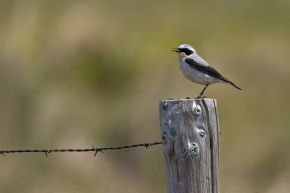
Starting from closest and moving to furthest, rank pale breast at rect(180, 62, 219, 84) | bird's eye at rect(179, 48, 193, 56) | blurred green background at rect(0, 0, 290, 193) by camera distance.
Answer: pale breast at rect(180, 62, 219, 84)
bird's eye at rect(179, 48, 193, 56)
blurred green background at rect(0, 0, 290, 193)

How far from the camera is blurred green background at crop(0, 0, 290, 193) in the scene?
1375 cm

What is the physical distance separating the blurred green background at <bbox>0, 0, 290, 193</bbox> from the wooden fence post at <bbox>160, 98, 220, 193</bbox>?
24.1 ft

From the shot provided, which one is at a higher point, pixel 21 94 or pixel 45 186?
pixel 21 94

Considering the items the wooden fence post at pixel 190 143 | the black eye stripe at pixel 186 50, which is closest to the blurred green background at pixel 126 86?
the black eye stripe at pixel 186 50

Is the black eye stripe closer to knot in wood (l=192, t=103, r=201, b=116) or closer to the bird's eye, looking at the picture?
the bird's eye

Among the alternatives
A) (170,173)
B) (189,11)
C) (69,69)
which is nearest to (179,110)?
(170,173)

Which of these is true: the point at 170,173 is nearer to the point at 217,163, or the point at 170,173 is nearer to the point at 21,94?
the point at 217,163

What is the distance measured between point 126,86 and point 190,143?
1084 centimetres

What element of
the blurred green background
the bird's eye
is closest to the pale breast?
the bird's eye

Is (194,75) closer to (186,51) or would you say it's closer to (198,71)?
(198,71)

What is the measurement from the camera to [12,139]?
14.2 metres

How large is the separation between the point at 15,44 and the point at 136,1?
3.75 meters

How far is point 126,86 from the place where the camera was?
1633 cm

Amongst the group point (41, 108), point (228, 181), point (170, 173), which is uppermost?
point (170, 173)
